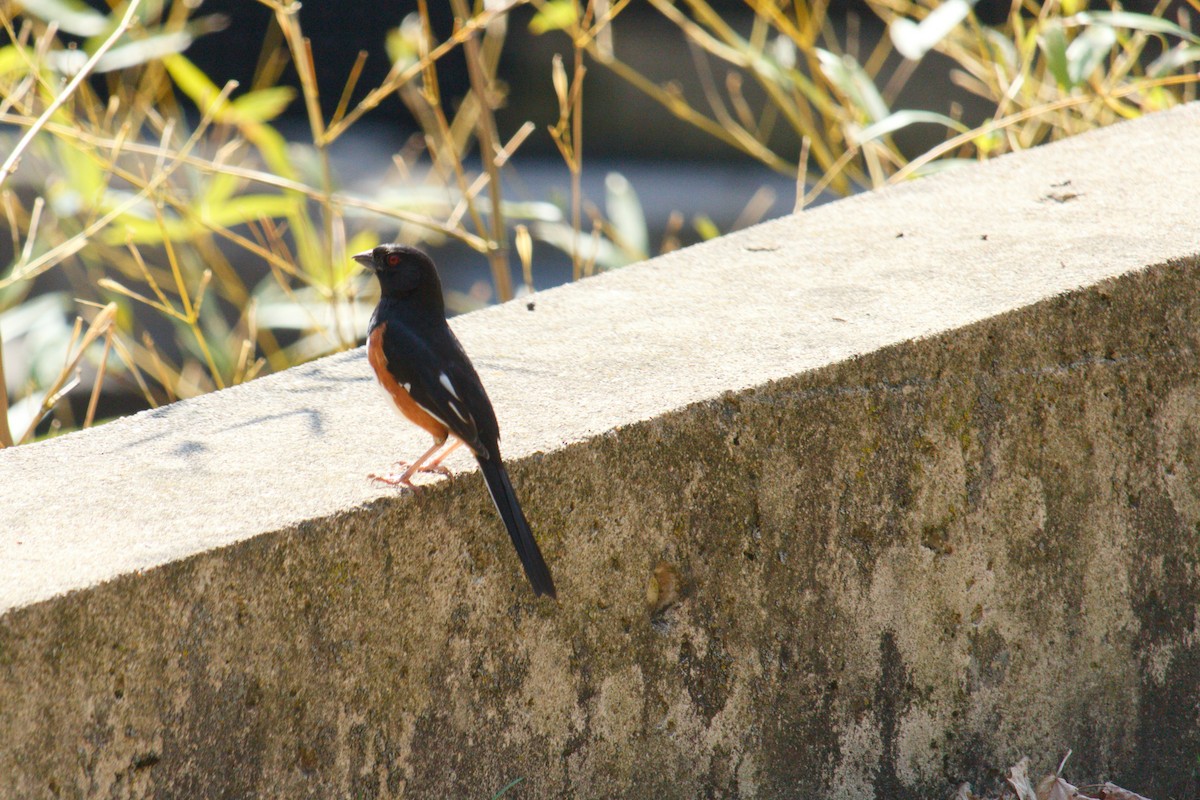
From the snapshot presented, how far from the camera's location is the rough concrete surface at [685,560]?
1.95m

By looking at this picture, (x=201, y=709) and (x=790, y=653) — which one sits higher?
(x=201, y=709)

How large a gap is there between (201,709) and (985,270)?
1891mm

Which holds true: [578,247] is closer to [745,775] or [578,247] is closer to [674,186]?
[745,775]

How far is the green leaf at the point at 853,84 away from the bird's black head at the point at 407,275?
2.04m

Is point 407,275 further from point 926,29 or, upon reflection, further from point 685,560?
point 926,29

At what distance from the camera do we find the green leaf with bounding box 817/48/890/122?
4.13m

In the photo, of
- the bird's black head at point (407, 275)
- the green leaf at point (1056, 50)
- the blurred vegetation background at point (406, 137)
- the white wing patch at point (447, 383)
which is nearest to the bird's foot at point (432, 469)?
the white wing patch at point (447, 383)

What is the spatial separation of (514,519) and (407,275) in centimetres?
70

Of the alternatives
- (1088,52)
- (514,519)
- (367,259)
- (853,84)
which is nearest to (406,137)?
(853,84)

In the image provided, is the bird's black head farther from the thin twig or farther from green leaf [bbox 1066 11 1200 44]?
green leaf [bbox 1066 11 1200 44]

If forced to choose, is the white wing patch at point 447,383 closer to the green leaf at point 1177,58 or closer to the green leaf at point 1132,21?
the green leaf at point 1132,21

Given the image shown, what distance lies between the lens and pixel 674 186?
898cm

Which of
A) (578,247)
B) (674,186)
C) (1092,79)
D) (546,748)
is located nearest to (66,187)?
(578,247)

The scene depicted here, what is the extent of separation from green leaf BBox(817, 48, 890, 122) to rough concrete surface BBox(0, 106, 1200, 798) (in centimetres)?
133
